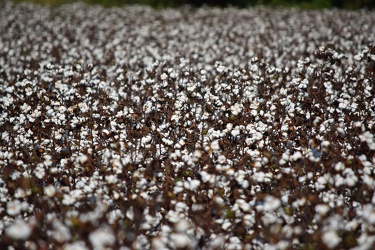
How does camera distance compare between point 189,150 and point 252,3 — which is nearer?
point 189,150

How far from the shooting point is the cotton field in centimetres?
335

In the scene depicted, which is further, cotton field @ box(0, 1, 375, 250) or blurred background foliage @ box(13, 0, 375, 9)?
blurred background foliage @ box(13, 0, 375, 9)

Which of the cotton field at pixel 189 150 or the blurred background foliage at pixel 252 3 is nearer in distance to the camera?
the cotton field at pixel 189 150

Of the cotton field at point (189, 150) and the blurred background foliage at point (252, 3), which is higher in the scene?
the blurred background foliage at point (252, 3)

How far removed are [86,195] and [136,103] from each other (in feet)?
9.50

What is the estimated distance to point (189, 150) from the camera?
16.3 ft

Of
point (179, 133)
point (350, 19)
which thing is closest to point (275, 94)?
point (179, 133)

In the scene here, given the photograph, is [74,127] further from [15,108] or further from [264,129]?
[264,129]

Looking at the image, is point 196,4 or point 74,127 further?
point 196,4

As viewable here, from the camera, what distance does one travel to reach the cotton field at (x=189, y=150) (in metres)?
3.35

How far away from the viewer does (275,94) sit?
20.5 feet

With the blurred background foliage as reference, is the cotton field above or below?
below

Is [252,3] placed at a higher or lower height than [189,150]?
higher

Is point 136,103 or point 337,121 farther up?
point 136,103
